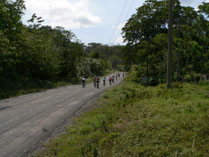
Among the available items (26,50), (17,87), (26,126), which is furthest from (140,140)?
(26,50)

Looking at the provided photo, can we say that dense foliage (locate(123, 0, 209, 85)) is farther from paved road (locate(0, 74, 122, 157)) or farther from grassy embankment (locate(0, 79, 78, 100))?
paved road (locate(0, 74, 122, 157))

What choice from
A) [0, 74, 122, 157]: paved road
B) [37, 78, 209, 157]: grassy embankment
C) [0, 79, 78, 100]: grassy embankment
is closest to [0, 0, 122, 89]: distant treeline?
[0, 79, 78, 100]: grassy embankment

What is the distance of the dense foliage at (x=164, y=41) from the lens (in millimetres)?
25281

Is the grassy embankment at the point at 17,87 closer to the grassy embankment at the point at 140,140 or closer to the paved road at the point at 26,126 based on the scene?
the paved road at the point at 26,126

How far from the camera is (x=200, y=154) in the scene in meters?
4.73

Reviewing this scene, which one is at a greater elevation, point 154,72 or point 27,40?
point 27,40

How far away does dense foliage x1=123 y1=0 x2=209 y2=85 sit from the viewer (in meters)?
25.3

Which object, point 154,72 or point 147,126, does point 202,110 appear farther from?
point 154,72

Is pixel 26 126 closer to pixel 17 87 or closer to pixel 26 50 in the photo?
pixel 17 87

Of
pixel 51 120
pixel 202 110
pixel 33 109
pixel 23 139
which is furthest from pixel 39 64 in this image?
pixel 202 110

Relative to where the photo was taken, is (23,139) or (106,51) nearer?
(23,139)

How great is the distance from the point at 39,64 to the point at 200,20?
21744 mm

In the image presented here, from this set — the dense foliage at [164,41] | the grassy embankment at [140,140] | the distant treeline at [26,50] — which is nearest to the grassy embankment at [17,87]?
the distant treeline at [26,50]

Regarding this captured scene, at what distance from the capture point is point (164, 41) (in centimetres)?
2759
